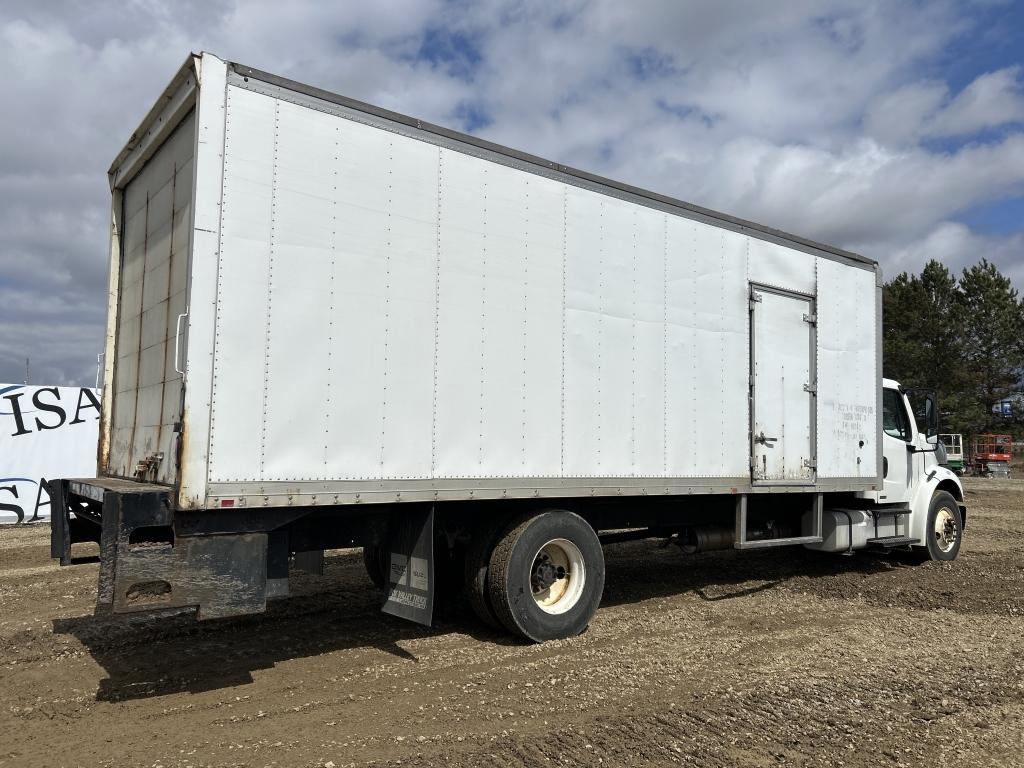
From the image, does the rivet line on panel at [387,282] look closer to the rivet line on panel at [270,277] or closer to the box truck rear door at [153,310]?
the rivet line on panel at [270,277]

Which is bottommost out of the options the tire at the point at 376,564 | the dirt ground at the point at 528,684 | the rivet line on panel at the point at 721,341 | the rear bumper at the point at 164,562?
the dirt ground at the point at 528,684

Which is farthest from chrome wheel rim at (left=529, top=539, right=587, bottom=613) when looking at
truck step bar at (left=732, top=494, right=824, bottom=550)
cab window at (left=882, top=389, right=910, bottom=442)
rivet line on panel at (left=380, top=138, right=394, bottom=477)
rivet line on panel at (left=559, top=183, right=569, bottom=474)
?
cab window at (left=882, top=389, right=910, bottom=442)

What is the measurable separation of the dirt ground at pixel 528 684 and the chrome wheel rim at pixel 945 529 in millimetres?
1929

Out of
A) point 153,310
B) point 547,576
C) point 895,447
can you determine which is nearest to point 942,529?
point 895,447

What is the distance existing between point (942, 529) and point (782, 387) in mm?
4192

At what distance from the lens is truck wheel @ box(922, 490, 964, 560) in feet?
33.6

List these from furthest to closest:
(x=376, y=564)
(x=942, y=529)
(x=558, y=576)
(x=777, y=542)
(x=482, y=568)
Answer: (x=942, y=529) → (x=777, y=542) → (x=376, y=564) → (x=558, y=576) → (x=482, y=568)

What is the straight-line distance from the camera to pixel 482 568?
623 cm

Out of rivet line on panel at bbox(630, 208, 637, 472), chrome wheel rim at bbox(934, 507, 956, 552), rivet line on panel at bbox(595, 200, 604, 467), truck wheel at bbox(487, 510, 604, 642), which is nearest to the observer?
truck wheel at bbox(487, 510, 604, 642)

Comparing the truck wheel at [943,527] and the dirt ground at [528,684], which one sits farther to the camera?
the truck wheel at [943,527]

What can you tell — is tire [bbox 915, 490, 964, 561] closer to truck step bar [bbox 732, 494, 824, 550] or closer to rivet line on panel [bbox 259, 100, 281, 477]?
truck step bar [bbox 732, 494, 824, 550]

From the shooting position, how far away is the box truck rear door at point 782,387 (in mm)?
7910

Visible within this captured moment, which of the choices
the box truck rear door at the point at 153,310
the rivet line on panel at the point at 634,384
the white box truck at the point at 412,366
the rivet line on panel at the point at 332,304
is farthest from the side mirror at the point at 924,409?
the box truck rear door at the point at 153,310

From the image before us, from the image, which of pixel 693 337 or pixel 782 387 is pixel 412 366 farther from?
pixel 782 387
